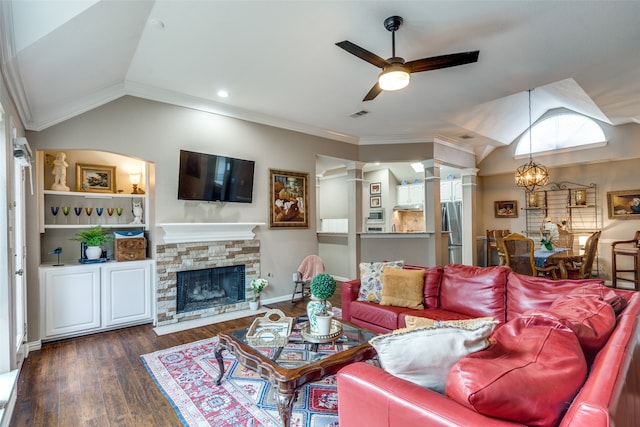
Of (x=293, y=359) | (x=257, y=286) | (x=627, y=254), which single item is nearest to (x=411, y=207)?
(x=627, y=254)

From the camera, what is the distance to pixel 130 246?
3.91 metres

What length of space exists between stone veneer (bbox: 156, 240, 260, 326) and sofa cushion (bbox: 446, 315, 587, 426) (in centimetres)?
381

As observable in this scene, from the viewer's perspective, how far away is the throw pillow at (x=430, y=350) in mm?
1130

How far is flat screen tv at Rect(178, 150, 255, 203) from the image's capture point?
13.6 ft

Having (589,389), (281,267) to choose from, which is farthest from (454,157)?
(589,389)

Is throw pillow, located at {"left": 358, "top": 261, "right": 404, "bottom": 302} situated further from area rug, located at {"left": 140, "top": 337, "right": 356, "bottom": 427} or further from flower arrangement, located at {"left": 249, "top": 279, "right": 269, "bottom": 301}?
flower arrangement, located at {"left": 249, "top": 279, "right": 269, "bottom": 301}

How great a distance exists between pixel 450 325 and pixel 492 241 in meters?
7.43

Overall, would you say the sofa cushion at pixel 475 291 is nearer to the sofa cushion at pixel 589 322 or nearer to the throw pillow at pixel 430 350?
the sofa cushion at pixel 589 322

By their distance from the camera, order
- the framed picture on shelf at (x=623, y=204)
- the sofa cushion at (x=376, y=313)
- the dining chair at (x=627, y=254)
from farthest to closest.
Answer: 1. the framed picture on shelf at (x=623, y=204)
2. the dining chair at (x=627, y=254)
3. the sofa cushion at (x=376, y=313)

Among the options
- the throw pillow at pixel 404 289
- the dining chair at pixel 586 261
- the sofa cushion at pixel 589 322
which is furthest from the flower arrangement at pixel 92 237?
the dining chair at pixel 586 261

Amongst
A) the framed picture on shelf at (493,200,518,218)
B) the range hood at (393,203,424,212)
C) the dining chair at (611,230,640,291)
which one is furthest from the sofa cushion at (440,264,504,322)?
the framed picture on shelf at (493,200,518,218)

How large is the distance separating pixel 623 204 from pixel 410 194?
402cm

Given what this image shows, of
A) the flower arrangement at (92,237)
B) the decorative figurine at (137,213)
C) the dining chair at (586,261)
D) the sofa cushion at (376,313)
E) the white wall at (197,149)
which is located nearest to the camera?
the sofa cushion at (376,313)

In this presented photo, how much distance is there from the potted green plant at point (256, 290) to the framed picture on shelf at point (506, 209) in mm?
6083
